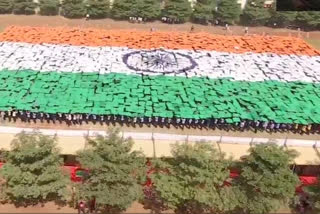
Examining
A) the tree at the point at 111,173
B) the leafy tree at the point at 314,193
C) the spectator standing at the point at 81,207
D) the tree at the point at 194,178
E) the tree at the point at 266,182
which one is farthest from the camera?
the spectator standing at the point at 81,207

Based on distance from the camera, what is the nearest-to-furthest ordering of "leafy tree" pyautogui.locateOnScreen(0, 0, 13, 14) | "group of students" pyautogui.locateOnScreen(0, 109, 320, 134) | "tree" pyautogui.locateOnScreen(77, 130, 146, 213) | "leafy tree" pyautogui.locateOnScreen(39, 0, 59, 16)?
1. "tree" pyautogui.locateOnScreen(77, 130, 146, 213)
2. "group of students" pyautogui.locateOnScreen(0, 109, 320, 134)
3. "leafy tree" pyautogui.locateOnScreen(0, 0, 13, 14)
4. "leafy tree" pyautogui.locateOnScreen(39, 0, 59, 16)

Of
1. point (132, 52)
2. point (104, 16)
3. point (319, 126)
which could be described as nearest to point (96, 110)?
point (132, 52)

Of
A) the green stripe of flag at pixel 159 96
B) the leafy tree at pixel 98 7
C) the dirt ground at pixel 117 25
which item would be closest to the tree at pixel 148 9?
the dirt ground at pixel 117 25

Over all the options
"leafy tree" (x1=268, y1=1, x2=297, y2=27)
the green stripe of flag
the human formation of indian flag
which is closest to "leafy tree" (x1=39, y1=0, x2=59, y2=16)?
the human formation of indian flag

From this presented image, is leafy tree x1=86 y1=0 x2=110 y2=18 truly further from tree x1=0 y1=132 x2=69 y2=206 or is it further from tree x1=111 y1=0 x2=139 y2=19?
tree x1=0 y1=132 x2=69 y2=206

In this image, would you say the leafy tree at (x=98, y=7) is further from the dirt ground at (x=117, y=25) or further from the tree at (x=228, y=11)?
the tree at (x=228, y=11)
